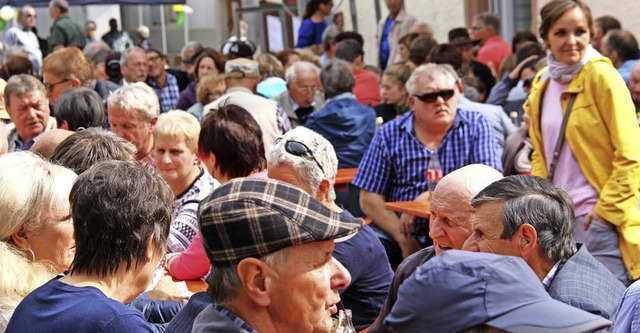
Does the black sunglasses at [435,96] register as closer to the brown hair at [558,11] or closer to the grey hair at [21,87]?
the brown hair at [558,11]

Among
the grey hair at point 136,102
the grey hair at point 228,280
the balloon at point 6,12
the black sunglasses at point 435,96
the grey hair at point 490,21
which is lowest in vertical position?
the grey hair at point 228,280

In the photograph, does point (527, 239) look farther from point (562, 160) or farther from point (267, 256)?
point (562, 160)

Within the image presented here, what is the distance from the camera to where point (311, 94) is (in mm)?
9672

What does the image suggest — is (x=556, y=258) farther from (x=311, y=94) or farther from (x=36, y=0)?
(x=36, y=0)

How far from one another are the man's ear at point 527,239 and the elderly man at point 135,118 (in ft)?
11.5

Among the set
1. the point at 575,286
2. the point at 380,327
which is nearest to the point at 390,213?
the point at 380,327

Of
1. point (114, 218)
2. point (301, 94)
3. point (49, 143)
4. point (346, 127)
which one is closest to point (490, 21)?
point (301, 94)

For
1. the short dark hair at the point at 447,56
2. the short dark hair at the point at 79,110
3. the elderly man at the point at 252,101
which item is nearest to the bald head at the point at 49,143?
the short dark hair at the point at 79,110

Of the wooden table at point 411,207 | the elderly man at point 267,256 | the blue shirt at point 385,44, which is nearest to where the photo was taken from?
the elderly man at point 267,256

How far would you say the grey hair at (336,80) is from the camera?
368 inches

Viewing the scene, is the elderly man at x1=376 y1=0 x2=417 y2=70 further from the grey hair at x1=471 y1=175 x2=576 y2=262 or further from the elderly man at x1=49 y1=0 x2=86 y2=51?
the grey hair at x1=471 y1=175 x2=576 y2=262

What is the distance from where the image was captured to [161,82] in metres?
12.2

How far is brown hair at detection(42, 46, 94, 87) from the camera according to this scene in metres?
8.16

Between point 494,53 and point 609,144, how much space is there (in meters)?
7.94
